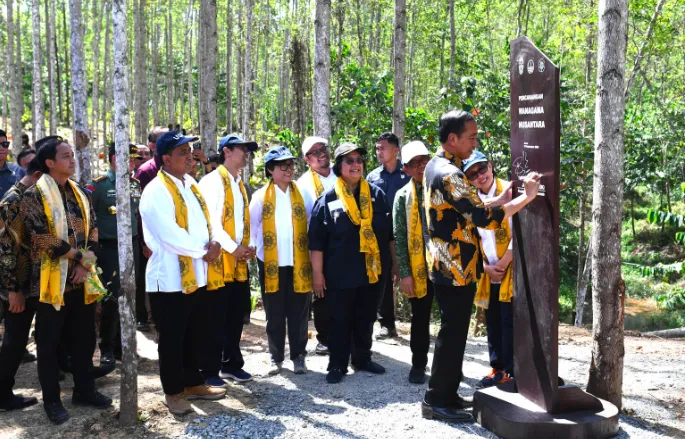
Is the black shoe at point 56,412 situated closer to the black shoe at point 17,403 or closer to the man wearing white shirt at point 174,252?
the black shoe at point 17,403

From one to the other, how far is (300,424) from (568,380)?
2338 millimetres

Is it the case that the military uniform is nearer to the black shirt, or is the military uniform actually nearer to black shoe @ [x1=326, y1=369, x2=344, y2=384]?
the black shirt

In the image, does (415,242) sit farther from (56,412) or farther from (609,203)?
(56,412)

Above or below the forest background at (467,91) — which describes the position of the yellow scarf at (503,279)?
below

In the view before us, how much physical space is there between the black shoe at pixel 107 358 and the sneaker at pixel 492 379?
3.19 metres

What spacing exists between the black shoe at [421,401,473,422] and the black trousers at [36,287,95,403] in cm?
242

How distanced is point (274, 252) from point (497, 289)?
1.84 m

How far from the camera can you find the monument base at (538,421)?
406 cm

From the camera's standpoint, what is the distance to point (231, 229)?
535 cm

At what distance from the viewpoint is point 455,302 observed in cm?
442

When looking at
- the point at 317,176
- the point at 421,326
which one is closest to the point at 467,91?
the point at 317,176

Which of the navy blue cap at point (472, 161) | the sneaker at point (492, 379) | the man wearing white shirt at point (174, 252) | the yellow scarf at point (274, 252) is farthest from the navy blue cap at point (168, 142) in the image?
the sneaker at point (492, 379)

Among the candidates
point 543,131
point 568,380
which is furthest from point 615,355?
point 543,131

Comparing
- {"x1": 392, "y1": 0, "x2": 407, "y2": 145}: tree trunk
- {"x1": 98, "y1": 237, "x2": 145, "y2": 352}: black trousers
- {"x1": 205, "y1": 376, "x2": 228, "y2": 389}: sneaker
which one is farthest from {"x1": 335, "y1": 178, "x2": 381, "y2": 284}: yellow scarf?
{"x1": 392, "y1": 0, "x2": 407, "y2": 145}: tree trunk
